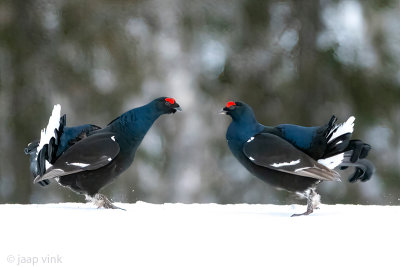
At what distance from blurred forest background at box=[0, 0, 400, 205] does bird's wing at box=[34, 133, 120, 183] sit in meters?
2.34

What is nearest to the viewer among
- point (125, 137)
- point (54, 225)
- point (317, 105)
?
point (54, 225)

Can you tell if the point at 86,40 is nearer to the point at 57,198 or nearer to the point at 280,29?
the point at 57,198

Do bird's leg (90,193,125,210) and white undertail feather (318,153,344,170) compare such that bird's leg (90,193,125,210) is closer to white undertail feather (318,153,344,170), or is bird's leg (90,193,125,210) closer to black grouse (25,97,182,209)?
black grouse (25,97,182,209)

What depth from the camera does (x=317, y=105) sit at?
5.34 m

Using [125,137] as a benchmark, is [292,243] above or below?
below

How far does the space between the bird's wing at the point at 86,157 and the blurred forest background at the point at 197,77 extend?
2.34 m

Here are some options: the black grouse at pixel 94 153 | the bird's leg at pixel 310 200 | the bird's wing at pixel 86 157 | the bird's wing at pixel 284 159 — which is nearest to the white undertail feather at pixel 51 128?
the black grouse at pixel 94 153

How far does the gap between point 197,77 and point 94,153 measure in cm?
301

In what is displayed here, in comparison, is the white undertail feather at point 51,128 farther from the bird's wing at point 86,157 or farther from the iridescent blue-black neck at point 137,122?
the iridescent blue-black neck at point 137,122

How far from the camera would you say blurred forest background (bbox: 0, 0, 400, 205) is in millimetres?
5301

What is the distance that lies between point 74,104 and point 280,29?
7.06ft

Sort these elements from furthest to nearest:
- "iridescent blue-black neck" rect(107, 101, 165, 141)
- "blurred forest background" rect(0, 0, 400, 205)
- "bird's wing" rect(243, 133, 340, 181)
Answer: "blurred forest background" rect(0, 0, 400, 205) < "iridescent blue-black neck" rect(107, 101, 165, 141) < "bird's wing" rect(243, 133, 340, 181)

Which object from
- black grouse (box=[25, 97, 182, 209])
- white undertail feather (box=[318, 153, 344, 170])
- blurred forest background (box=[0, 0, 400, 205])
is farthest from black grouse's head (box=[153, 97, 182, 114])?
blurred forest background (box=[0, 0, 400, 205])

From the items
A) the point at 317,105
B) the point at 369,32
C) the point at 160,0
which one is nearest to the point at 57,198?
the point at 160,0
